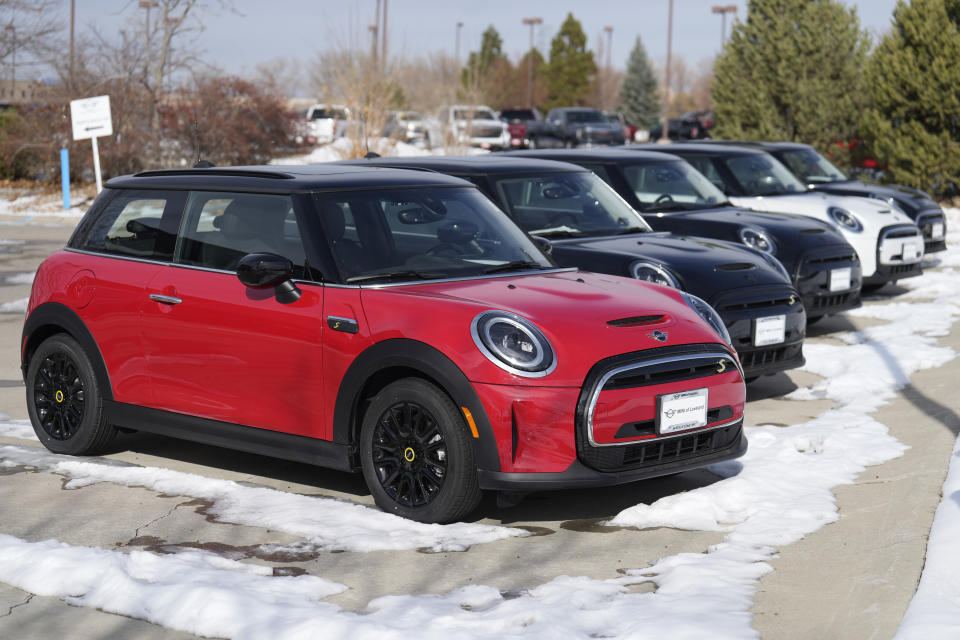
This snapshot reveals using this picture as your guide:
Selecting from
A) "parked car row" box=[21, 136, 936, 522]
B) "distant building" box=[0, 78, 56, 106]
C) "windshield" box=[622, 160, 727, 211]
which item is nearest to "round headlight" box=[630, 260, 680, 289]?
"parked car row" box=[21, 136, 936, 522]

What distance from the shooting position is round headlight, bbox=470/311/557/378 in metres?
5.02

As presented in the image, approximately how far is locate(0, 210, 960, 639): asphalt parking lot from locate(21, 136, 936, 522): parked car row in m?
0.32

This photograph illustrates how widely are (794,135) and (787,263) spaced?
16061 mm

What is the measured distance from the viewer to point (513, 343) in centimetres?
511

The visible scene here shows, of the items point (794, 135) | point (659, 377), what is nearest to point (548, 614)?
point (659, 377)

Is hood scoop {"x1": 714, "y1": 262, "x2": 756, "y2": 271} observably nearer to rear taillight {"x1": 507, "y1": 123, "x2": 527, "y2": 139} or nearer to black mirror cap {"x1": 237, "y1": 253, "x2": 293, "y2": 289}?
black mirror cap {"x1": 237, "y1": 253, "x2": 293, "y2": 289}

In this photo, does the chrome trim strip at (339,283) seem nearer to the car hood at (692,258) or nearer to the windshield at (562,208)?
the car hood at (692,258)

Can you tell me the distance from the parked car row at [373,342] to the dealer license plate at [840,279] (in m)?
2.85

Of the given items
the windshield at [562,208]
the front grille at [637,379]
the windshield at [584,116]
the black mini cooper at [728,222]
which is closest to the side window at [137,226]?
the front grille at [637,379]

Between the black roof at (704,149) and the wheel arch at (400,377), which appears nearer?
the wheel arch at (400,377)

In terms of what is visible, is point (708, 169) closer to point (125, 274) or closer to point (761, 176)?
point (761, 176)

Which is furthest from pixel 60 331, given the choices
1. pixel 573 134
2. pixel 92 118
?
pixel 573 134

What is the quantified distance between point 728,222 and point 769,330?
2627mm

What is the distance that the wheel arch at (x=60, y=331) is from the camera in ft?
21.4
